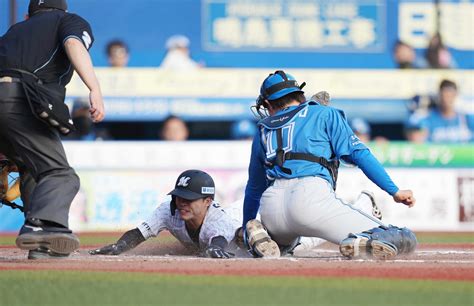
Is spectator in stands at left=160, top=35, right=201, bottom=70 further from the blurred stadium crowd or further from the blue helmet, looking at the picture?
the blue helmet

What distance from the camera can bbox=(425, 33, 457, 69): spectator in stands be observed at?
18.6 meters

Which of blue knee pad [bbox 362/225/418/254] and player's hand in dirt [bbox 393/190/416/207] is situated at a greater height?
player's hand in dirt [bbox 393/190/416/207]

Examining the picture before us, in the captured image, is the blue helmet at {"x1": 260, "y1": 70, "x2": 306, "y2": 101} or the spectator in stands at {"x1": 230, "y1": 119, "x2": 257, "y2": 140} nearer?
the blue helmet at {"x1": 260, "y1": 70, "x2": 306, "y2": 101}

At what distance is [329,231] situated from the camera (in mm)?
7332

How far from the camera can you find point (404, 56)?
1862 centimetres

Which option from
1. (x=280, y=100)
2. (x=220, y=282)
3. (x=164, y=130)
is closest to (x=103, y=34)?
(x=164, y=130)

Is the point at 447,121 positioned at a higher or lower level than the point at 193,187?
lower

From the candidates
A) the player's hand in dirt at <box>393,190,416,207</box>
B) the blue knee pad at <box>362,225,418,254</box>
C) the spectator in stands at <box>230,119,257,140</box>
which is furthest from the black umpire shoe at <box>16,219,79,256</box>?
the spectator in stands at <box>230,119,257,140</box>

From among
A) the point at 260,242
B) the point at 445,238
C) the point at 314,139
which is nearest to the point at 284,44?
the point at 445,238

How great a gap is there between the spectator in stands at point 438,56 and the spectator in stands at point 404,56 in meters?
0.23

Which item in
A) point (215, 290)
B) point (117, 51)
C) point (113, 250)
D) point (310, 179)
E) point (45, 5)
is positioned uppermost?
point (45, 5)

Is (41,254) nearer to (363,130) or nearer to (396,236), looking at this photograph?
(396,236)

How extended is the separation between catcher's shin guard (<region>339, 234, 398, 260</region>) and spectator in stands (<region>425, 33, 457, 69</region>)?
12.0m

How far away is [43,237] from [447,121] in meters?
12.8
